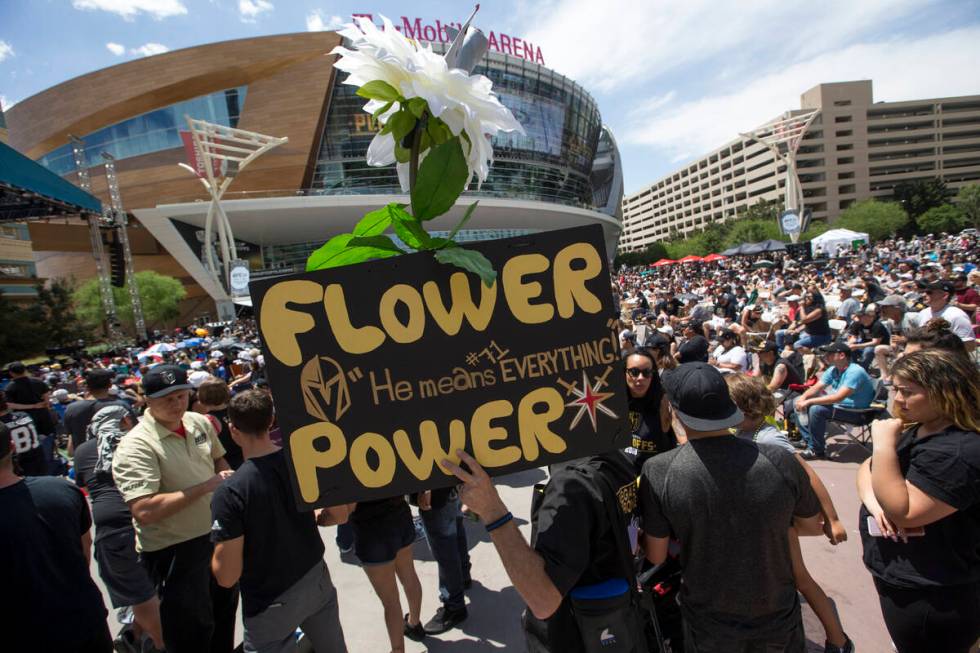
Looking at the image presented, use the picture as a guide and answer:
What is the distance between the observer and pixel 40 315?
26.6 m

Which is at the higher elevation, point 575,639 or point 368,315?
point 368,315

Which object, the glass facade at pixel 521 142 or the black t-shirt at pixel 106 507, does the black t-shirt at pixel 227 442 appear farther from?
the glass facade at pixel 521 142

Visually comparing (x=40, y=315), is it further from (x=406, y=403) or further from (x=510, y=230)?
(x=510, y=230)

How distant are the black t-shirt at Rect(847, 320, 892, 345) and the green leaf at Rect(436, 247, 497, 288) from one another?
7.75 metres

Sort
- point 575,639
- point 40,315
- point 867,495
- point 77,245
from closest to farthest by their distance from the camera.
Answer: point 575,639
point 867,495
point 40,315
point 77,245

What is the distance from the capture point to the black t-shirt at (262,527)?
2129 millimetres

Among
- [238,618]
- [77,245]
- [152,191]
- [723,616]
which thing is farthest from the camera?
[152,191]

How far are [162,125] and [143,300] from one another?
726 inches

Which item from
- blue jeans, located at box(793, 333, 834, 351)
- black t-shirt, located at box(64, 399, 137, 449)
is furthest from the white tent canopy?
black t-shirt, located at box(64, 399, 137, 449)

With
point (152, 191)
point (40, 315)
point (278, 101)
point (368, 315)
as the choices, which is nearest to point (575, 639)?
point (368, 315)

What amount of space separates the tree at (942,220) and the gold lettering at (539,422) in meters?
75.7

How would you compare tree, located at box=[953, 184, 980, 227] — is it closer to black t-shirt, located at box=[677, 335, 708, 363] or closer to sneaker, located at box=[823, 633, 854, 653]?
black t-shirt, located at box=[677, 335, 708, 363]

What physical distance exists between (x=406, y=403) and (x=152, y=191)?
50343 mm

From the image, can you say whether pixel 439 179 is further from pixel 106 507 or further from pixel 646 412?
pixel 106 507
